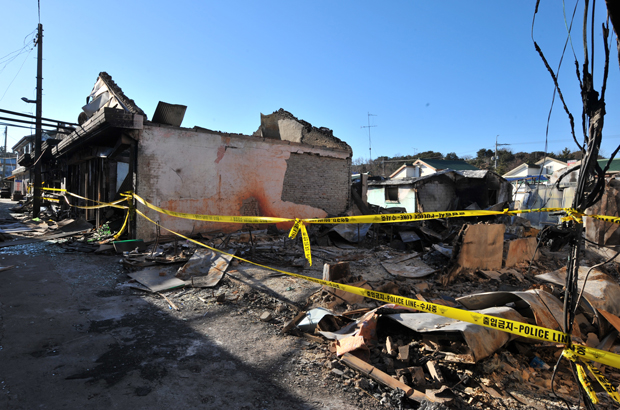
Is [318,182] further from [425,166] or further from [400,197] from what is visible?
[425,166]

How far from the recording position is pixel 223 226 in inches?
418

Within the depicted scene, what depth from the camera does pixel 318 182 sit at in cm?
1313

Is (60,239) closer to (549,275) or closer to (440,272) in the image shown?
(440,272)

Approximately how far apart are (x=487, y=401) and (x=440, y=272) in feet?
13.5

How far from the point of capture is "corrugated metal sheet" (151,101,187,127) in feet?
31.4

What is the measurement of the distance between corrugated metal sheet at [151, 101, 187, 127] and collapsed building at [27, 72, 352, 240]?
3 centimetres

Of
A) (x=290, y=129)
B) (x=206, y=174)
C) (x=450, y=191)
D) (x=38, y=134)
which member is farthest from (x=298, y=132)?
(x=38, y=134)

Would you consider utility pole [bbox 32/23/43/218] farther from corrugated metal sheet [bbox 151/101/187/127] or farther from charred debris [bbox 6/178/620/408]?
corrugated metal sheet [bbox 151/101/187/127]

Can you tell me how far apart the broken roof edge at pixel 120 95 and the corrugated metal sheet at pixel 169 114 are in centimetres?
47

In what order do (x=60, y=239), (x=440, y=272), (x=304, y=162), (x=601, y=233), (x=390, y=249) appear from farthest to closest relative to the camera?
(x=304, y=162)
(x=60, y=239)
(x=390, y=249)
(x=601, y=233)
(x=440, y=272)

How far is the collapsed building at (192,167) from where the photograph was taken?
30.2ft

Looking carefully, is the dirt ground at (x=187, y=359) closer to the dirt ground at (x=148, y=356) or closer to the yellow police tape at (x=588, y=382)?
the dirt ground at (x=148, y=356)

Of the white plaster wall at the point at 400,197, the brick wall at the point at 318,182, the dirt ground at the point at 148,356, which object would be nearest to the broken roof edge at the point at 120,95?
the brick wall at the point at 318,182

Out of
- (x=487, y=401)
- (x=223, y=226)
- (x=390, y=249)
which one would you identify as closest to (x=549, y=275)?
(x=487, y=401)
